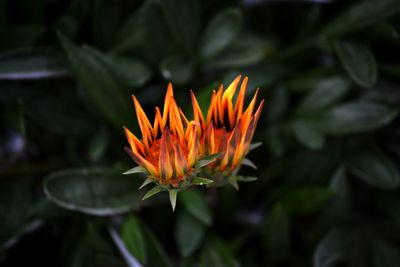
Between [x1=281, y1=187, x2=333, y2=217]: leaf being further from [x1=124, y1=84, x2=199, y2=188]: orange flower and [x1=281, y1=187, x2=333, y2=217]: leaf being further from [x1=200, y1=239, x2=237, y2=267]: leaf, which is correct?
[x1=124, y1=84, x2=199, y2=188]: orange flower

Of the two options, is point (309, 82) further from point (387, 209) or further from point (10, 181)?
point (10, 181)

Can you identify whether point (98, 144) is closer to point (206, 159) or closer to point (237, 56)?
point (237, 56)

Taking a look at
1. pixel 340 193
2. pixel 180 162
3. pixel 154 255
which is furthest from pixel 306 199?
pixel 180 162

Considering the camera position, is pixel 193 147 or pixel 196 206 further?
pixel 196 206

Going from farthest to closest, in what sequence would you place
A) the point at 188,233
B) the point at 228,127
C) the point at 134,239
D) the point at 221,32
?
1. the point at 221,32
2. the point at 188,233
3. the point at 134,239
4. the point at 228,127

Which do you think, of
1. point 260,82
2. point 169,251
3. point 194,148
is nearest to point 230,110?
point 194,148

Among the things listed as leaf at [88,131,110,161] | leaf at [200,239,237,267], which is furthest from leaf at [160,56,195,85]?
leaf at [200,239,237,267]

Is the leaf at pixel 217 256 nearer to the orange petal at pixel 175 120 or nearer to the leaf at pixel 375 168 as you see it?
the leaf at pixel 375 168
